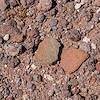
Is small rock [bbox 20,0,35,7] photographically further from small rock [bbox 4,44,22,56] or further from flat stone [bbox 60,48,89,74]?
flat stone [bbox 60,48,89,74]

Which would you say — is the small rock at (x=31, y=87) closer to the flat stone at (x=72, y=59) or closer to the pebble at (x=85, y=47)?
the flat stone at (x=72, y=59)

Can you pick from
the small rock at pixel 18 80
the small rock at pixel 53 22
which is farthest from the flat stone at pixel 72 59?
the small rock at pixel 18 80

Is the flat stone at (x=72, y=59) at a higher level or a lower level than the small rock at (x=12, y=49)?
lower

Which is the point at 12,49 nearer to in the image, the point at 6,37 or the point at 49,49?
the point at 6,37

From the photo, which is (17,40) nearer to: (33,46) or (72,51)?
(33,46)

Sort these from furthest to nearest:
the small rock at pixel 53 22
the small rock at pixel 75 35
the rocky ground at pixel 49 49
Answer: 1. the small rock at pixel 53 22
2. the small rock at pixel 75 35
3. the rocky ground at pixel 49 49

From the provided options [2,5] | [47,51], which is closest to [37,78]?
[47,51]

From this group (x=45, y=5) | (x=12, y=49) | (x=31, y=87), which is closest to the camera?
(x=31, y=87)
